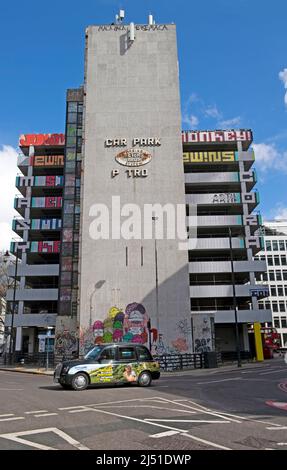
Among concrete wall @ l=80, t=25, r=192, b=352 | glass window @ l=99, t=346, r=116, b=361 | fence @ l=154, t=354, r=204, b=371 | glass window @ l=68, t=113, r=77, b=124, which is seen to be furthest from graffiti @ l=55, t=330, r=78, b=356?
glass window @ l=68, t=113, r=77, b=124

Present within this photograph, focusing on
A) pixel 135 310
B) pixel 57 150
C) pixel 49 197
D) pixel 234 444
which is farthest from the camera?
pixel 57 150

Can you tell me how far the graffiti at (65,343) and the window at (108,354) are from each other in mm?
27540

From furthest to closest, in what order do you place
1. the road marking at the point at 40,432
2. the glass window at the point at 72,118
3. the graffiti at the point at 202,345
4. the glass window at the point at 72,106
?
the glass window at the point at 72,106
the glass window at the point at 72,118
the graffiti at the point at 202,345
the road marking at the point at 40,432

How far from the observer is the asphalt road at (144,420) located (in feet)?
21.5

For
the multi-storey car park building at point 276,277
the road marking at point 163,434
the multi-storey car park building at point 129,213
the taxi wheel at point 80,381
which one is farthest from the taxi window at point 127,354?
the multi-storey car park building at point 276,277

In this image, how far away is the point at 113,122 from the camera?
47.0 metres

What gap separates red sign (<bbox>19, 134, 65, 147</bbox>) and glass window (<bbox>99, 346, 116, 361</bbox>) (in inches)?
1759

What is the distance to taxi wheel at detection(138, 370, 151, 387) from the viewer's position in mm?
16734

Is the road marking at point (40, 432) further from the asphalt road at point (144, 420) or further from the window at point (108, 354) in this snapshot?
the window at point (108, 354)

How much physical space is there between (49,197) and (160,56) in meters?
22.7

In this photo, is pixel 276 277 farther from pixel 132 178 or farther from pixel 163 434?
pixel 163 434

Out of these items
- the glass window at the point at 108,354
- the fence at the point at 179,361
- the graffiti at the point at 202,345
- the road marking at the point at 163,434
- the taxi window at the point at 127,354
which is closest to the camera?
the road marking at the point at 163,434
